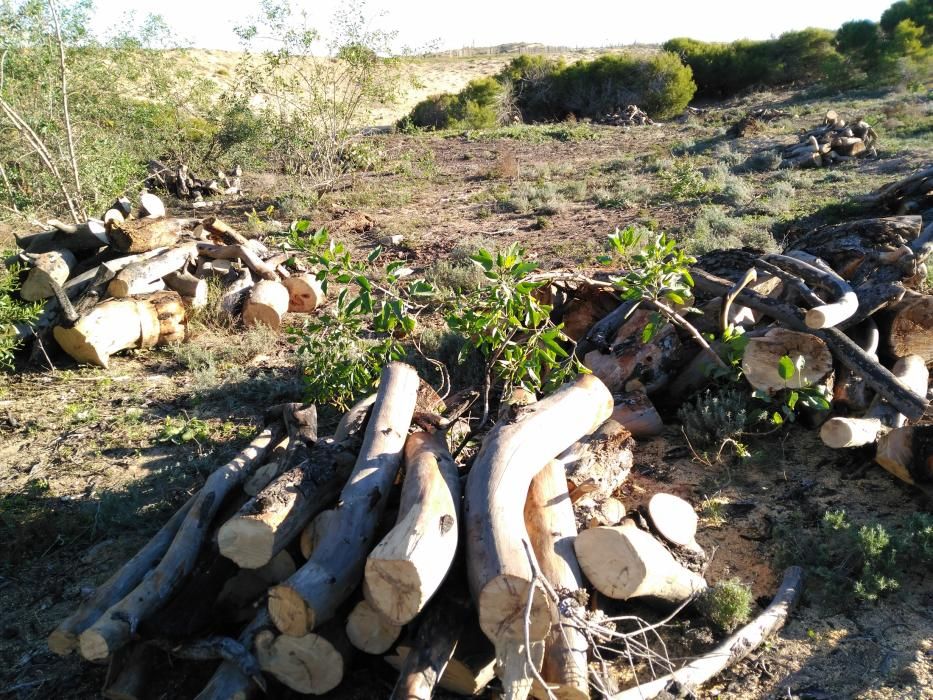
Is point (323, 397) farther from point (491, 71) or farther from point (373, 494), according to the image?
point (491, 71)

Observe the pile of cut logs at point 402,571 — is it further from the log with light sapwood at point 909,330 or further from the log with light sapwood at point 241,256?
the log with light sapwood at point 241,256

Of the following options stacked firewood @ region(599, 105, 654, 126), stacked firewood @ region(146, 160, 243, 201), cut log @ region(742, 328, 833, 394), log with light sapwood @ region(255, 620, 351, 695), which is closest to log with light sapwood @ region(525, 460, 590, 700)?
log with light sapwood @ region(255, 620, 351, 695)

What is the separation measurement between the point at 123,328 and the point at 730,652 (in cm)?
606

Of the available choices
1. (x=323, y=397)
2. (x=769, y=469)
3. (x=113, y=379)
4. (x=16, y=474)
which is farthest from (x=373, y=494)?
(x=113, y=379)

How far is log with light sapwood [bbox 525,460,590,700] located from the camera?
2.44 m

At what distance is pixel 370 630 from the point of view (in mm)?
2684

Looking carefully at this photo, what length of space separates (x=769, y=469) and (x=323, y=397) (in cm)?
307

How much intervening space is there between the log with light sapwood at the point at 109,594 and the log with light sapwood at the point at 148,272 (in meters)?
4.16

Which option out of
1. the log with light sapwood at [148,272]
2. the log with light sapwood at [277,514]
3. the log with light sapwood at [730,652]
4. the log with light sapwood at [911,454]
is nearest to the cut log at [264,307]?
the log with light sapwood at [148,272]

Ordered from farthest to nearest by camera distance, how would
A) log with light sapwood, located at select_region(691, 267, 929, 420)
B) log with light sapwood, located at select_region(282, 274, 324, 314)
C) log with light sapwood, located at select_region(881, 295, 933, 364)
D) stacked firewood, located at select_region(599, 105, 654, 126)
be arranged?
stacked firewood, located at select_region(599, 105, 654, 126)
log with light sapwood, located at select_region(282, 274, 324, 314)
log with light sapwood, located at select_region(881, 295, 933, 364)
log with light sapwood, located at select_region(691, 267, 929, 420)

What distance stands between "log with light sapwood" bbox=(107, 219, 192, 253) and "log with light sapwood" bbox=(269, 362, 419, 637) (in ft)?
16.2

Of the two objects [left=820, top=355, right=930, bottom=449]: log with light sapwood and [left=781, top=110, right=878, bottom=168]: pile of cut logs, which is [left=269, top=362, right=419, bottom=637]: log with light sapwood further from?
[left=781, top=110, right=878, bottom=168]: pile of cut logs

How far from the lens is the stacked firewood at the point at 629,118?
24.6 m

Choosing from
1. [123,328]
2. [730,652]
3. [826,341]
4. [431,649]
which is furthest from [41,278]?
[826,341]
